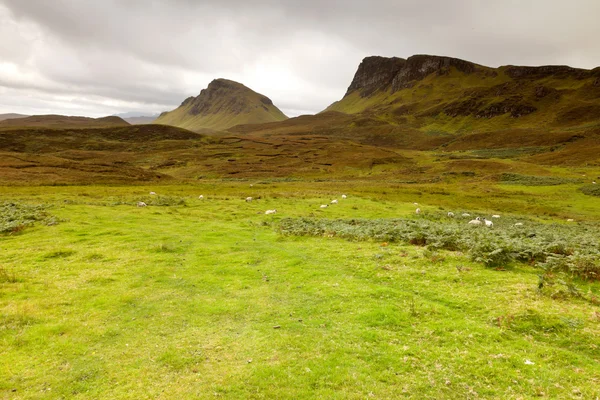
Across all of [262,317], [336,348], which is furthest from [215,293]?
[336,348]

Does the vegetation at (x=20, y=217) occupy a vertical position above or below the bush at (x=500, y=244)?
below

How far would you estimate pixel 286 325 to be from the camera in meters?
11.5

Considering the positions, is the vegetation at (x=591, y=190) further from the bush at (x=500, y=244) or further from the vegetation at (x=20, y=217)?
the vegetation at (x=20, y=217)

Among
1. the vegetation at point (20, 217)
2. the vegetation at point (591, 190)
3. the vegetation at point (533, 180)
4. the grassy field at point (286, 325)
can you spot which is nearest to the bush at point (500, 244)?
the grassy field at point (286, 325)

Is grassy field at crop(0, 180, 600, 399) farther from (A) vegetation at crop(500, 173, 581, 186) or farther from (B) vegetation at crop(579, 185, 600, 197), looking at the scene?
(A) vegetation at crop(500, 173, 581, 186)

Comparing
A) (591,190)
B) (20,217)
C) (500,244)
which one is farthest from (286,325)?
(591,190)

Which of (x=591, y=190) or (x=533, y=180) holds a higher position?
(x=533, y=180)

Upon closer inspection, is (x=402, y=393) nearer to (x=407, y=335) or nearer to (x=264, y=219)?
(x=407, y=335)

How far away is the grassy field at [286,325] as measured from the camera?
8.39m

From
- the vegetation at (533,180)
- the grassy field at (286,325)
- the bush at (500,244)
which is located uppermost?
the vegetation at (533,180)

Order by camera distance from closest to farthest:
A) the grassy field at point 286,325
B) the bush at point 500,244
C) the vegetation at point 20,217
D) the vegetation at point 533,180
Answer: the grassy field at point 286,325 → the bush at point 500,244 → the vegetation at point 20,217 → the vegetation at point 533,180

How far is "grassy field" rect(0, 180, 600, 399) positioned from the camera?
839cm

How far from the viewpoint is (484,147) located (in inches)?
5901

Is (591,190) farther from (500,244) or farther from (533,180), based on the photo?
(500,244)
